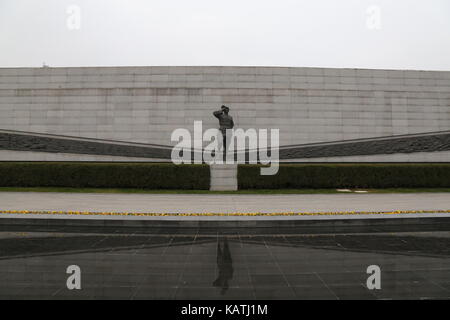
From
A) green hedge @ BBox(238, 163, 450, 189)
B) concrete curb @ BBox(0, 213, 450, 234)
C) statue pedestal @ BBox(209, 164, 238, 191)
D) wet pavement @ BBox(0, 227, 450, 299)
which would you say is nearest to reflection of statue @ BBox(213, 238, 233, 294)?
wet pavement @ BBox(0, 227, 450, 299)

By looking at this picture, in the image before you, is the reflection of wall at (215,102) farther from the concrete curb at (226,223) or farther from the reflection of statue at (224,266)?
the reflection of statue at (224,266)

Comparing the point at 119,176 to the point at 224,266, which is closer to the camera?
the point at 224,266

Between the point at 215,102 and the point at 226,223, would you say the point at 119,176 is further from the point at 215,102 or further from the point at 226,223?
the point at 226,223

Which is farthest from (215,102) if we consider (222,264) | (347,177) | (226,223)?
(222,264)

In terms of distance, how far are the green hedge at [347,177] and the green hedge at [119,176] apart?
7.94 ft

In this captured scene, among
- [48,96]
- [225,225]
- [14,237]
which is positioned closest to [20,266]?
[14,237]

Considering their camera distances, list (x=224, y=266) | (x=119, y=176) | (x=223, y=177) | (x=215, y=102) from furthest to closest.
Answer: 1. (x=215, y=102)
2. (x=223, y=177)
3. (x=119, y=176)
4. (x=224, y=266)

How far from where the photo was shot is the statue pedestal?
12820 mm

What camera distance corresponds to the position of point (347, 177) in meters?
12.9

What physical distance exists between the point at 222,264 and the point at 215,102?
1309 centimetres

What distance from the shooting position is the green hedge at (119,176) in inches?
497

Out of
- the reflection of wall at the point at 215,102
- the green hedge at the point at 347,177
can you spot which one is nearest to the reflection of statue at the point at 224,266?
the green hedge at the point at 347,177

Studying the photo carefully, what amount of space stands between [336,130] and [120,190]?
12748 mm

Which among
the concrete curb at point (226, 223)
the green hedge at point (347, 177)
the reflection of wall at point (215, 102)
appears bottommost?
the concrete curb at point (226, 223)
